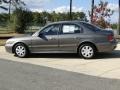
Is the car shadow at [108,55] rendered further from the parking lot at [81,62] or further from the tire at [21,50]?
the tire at [21,50]

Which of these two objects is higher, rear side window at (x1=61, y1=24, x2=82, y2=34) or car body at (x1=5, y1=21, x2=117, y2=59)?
rear side window at (x1=61, y1=24, x2=82, y2=34)

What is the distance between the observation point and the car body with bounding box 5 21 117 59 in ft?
49.6

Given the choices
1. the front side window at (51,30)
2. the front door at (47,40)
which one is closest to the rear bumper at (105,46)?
the front door at (47,40)

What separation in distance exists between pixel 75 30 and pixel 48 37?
1.16 metres

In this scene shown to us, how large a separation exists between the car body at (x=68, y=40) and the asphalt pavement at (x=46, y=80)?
2635mm

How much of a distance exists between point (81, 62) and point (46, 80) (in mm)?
4066

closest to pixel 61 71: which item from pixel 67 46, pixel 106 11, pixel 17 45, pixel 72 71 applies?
pixel 72 71

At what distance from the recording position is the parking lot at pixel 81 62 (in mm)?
12023

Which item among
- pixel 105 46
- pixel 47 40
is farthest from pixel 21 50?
pixel 105 46

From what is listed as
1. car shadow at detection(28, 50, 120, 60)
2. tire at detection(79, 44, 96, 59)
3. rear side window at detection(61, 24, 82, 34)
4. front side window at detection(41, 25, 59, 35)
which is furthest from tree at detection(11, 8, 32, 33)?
tire at detection(79, 44, 96, 59)

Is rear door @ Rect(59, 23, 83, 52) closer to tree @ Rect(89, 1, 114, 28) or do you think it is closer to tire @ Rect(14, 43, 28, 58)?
tire @ Rect(14, 43, 28, 58)

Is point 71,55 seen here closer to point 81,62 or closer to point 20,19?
point 81,62

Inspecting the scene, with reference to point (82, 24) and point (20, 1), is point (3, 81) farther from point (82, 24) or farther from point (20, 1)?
point (20, 1)

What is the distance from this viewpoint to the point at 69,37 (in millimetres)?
15391
